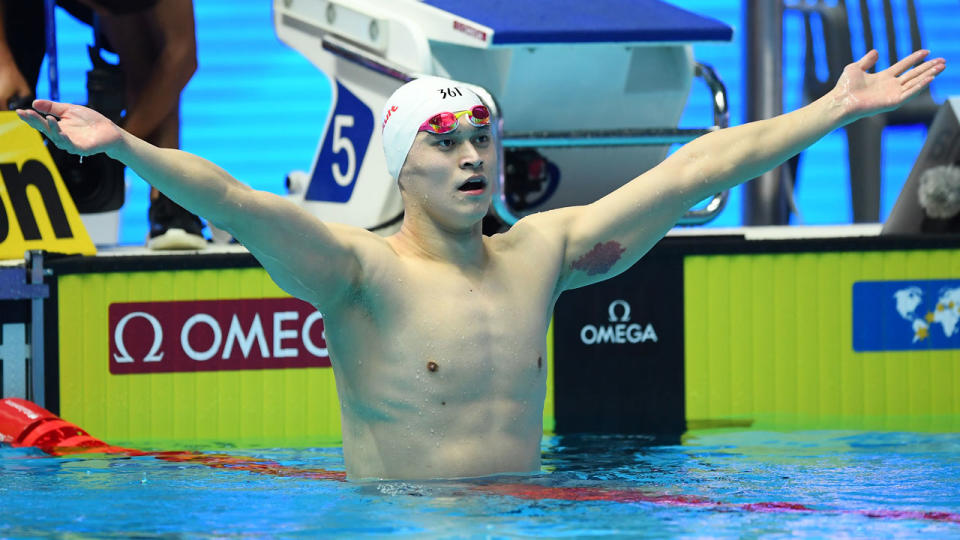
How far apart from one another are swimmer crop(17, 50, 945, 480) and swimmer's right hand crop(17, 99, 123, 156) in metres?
0.43

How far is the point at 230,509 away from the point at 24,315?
2.01 meters

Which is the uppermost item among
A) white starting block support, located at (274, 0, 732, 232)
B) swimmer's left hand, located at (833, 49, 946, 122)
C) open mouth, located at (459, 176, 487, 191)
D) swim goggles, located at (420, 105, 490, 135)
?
white starting block support, located at (274, 0, 732, 232)

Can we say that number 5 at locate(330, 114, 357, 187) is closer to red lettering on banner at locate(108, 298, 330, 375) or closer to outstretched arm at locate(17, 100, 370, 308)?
red lettering on banner at locate(108, 298, 330, 375)

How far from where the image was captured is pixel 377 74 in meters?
5.77

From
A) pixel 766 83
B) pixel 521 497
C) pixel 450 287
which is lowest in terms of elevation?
pixel 521 497

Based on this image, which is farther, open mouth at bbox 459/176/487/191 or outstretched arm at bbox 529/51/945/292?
outstretched arm at bbox 529/51/945/292

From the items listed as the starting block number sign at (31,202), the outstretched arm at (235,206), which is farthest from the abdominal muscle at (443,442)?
the starting block number sign at (31,202)

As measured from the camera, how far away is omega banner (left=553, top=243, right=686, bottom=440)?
521cm

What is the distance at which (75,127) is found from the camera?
2840mm

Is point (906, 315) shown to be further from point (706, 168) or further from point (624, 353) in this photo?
point (706, 168)

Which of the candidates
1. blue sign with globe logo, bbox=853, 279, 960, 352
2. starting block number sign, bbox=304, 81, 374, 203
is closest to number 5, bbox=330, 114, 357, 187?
starting block number sign, bbox=304, 81, 374, 203

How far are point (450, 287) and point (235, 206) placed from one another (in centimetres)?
61

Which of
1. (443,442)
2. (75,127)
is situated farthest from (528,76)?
(75,127)

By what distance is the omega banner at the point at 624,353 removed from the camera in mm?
5207
